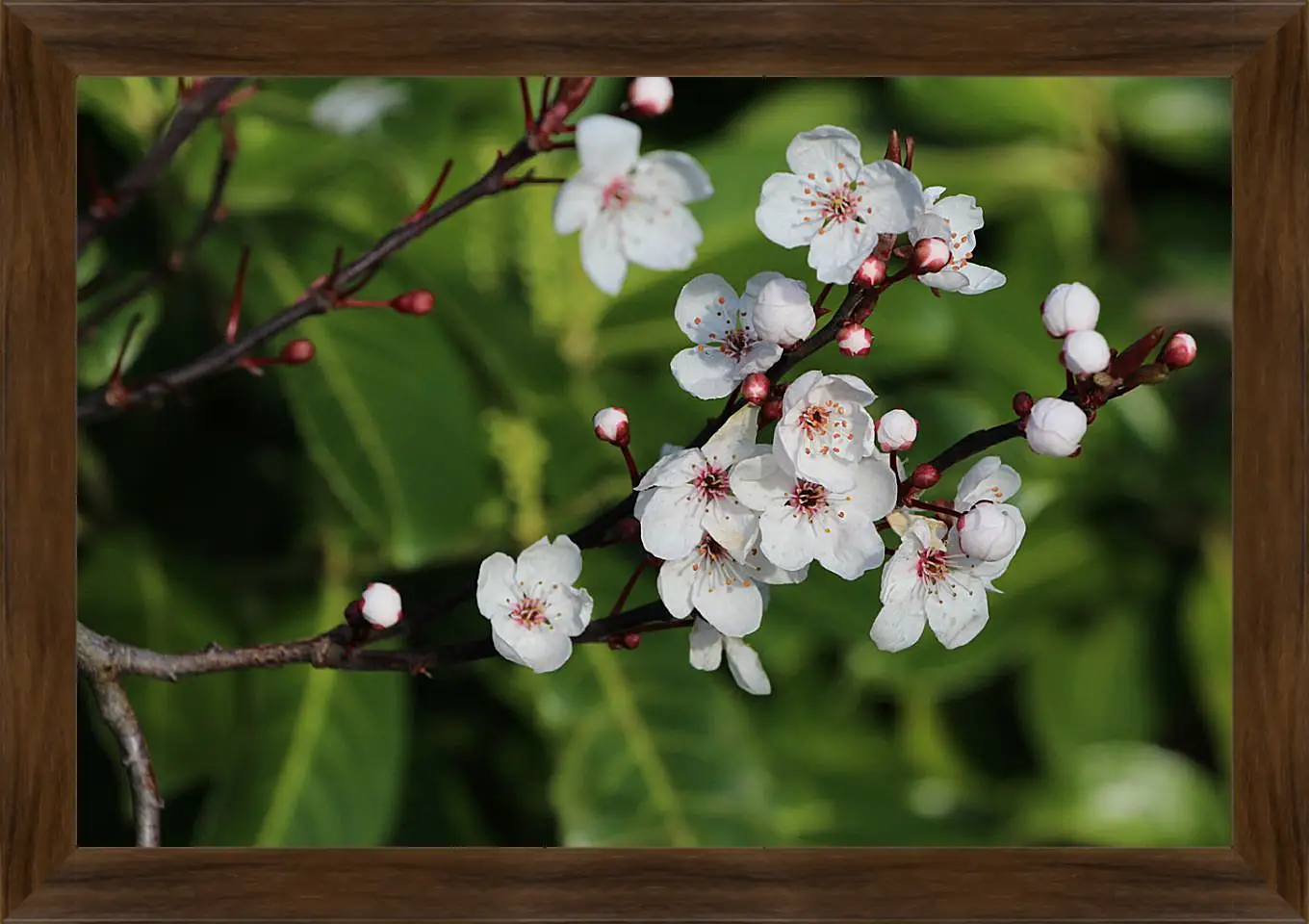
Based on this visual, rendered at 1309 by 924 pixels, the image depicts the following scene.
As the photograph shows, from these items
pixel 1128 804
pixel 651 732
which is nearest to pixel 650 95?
pixel 651 732

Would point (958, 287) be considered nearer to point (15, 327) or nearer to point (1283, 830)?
point (1283, 830)

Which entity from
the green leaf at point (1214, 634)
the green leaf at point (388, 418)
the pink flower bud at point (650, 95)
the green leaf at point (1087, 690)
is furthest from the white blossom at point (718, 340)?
the green leaf at point (1087, 690)

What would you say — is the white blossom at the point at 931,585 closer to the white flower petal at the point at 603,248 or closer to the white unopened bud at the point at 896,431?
the white unopened bud at the point at 896,431

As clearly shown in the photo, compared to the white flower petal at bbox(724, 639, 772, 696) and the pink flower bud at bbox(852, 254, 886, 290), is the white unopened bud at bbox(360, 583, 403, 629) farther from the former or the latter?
the pink flower bud at bbox(852, 254, 886, 290)

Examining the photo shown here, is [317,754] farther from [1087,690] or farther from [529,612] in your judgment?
[1087,690]

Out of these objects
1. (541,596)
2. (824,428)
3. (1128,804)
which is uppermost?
(824,428)

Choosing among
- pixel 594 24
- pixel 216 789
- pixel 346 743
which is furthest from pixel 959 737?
pixel 594 24
